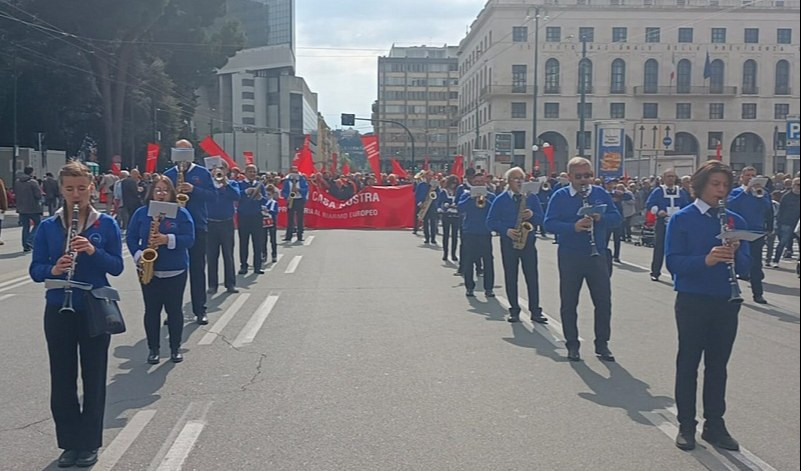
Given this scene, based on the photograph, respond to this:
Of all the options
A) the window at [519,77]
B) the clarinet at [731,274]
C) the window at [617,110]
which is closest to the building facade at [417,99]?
the window at [519,77]

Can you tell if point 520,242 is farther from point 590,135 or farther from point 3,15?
point 590,135

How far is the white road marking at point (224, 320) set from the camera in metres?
9.45

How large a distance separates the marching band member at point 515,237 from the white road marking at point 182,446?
5250mm

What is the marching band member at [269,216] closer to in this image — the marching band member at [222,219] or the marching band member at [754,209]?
the marching band member at [222,219]

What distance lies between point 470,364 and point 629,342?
2213mm

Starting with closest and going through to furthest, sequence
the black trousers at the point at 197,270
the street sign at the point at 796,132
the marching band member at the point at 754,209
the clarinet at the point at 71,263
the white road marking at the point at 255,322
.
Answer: the street sign at the point at 796,132 < the clarinet at the point at 71,263 < the white road marking at the point at 255,322 < the black trousers at the point at 197,270 < the marching band member at the point at 754,209

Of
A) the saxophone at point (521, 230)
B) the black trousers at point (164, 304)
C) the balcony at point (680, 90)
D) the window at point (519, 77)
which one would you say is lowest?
the black trousers at point (164, 304)

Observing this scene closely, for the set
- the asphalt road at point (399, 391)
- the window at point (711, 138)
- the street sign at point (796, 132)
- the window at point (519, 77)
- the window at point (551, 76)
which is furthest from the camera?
the window at point (519, 77)

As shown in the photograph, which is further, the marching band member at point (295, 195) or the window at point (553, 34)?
the window at point (553, 34)

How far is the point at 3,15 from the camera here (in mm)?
40062

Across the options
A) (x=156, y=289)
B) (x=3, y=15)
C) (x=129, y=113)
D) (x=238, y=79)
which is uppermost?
(x=238, y=79)

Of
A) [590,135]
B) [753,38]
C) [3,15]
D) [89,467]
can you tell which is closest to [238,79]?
[590,135]

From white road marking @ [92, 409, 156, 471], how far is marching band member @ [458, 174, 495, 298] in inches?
282

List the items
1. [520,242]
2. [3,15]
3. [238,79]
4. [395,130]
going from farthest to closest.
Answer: [395,130] < [238,79] < [3,15] < [520,242]
